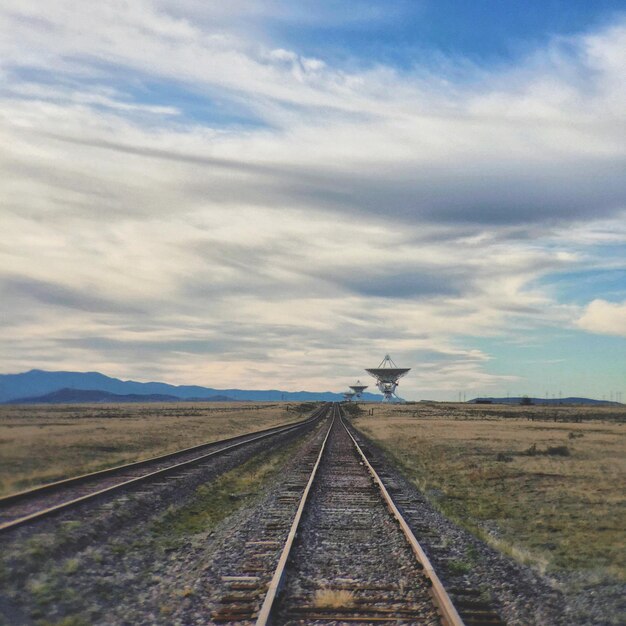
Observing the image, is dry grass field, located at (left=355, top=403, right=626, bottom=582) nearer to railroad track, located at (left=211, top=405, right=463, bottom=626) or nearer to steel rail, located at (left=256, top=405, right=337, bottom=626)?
railroad track, located at (left=211, top=405, right=463, bottom=626)

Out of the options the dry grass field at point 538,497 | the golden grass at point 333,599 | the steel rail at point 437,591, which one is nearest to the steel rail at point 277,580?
the golden grass at point 333,599

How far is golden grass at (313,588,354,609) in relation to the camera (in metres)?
7.16

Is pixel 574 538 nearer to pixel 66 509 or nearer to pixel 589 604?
pixel 589 604

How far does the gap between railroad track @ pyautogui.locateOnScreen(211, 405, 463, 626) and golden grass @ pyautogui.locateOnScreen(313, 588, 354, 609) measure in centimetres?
1

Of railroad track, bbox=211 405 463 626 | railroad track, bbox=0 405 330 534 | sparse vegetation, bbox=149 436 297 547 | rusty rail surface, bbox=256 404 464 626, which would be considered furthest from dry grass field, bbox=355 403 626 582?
railroad track, bbox=0 405 330 534

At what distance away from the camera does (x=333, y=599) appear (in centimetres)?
734

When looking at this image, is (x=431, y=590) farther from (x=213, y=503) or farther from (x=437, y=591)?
(x=213, y=503)

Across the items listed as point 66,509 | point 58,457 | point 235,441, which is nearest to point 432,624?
point 66,509

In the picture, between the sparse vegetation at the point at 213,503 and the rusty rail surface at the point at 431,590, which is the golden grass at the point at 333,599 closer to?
the rusty rail surface at the point at 431,590

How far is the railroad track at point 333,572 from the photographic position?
691 cm

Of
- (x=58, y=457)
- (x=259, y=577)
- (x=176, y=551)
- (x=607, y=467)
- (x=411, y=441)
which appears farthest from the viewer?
(x=411, y=441)

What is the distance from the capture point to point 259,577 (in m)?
8.36

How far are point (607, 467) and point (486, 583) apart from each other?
16.9 metres

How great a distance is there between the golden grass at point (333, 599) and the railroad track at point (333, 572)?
0.01 meters
